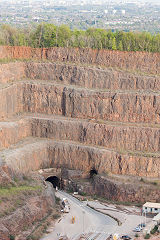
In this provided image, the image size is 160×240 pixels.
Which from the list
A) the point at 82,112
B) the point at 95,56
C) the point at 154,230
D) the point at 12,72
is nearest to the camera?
the point at 154,230

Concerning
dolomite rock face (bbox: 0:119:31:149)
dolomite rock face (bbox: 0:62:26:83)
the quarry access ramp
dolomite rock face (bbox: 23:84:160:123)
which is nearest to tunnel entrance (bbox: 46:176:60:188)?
the quarry access ramp

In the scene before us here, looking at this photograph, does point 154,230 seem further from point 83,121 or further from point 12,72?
point 12,72

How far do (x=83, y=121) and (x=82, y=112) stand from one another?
5.28 feet

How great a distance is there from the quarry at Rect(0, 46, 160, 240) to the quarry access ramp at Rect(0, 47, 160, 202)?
127 mm

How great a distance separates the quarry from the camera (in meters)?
77.9

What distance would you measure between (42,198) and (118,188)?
10.6 m

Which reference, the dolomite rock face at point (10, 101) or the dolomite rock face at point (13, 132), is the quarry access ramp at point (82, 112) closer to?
the dolomite rock face at point (13, 132)

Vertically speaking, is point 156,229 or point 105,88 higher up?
point 105,88

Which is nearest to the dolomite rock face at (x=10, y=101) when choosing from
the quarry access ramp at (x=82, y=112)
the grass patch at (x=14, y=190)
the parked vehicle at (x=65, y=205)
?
the quarry access ramp at (x=82, y=112)

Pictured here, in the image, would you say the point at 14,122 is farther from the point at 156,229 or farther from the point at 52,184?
the point at 156,229

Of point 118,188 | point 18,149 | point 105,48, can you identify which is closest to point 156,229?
point 118,188

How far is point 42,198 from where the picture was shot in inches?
2785

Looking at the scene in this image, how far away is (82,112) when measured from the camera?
278 feet

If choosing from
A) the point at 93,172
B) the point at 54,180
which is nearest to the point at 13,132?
the point at 54,180
